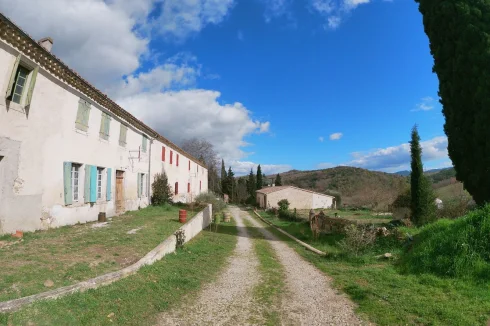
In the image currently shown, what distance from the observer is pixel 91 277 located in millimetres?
5984

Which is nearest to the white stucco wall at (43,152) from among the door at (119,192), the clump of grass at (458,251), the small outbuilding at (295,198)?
the door at (119,192)

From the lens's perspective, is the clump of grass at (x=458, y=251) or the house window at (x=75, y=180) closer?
the clump of grass at (x=458, y=251)

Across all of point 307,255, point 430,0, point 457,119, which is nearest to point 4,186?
point 307,255

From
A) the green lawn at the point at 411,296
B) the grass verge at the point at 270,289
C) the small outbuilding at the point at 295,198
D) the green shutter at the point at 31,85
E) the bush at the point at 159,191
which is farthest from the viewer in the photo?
the small outbuilding at the point at 295,198

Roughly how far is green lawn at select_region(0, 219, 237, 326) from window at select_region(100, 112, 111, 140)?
805 cm

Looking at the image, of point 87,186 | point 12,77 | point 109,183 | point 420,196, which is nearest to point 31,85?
point 12,77

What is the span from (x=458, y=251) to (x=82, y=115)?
43.2 ft

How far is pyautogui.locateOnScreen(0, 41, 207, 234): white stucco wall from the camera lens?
334 inches

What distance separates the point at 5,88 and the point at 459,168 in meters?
16.9

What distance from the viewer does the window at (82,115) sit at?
1196 cm

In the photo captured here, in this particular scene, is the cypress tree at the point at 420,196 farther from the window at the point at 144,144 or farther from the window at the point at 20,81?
the window at the point at 20,81

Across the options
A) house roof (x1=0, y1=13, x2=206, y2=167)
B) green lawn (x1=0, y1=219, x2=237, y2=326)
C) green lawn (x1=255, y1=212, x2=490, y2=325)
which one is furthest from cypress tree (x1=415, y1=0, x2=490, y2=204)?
house roof (x1=0, y1=13, x2=206, y2=167)

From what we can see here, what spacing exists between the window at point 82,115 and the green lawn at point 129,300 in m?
6.92

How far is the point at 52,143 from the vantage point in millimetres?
10336
